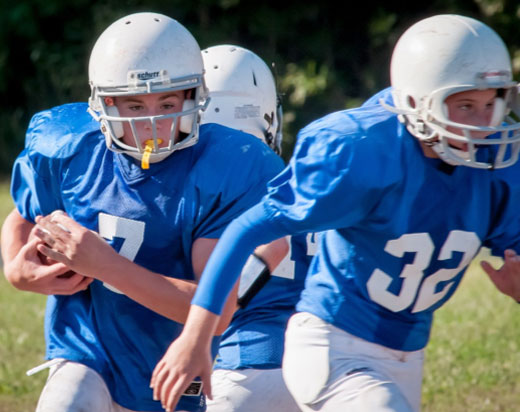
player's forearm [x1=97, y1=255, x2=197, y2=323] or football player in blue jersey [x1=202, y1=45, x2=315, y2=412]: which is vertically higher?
player's forearm [x1=97, y1=255, x2=197, y2=323]

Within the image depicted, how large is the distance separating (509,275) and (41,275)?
1572 mm

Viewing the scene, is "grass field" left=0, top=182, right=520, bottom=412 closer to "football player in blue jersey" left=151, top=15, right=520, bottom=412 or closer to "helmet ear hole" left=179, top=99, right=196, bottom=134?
"football player in blue jersey" left=151, top=15, right=520, bottom=412

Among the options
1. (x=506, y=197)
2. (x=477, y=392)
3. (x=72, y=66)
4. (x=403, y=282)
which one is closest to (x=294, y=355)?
(x=403, y=282)

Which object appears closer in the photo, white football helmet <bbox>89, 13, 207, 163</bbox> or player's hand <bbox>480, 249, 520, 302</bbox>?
player's hand <bbox>480, 249, 520, 302</bbox>

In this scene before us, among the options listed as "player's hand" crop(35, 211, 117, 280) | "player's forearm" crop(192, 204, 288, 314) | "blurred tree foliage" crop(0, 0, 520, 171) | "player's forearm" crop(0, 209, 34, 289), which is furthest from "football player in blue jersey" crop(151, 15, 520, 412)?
"blurred tree foliage" crop(0, 0, 520, 171)

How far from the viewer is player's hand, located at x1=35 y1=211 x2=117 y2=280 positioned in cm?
331

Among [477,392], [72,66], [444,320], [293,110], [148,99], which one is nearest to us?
[148,99]

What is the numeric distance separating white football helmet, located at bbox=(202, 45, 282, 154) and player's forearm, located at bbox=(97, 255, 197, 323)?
144 cm

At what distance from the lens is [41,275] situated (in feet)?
11.5

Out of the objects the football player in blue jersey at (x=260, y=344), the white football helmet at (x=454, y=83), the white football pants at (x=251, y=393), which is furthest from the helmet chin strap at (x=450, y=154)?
the white football pants at (x=251, y=393)

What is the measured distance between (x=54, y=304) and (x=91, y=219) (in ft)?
1.25

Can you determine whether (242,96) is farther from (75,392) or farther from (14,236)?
(75,392)

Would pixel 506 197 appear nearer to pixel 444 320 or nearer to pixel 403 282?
pixel 403 282

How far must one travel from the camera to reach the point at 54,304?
3711 mm
